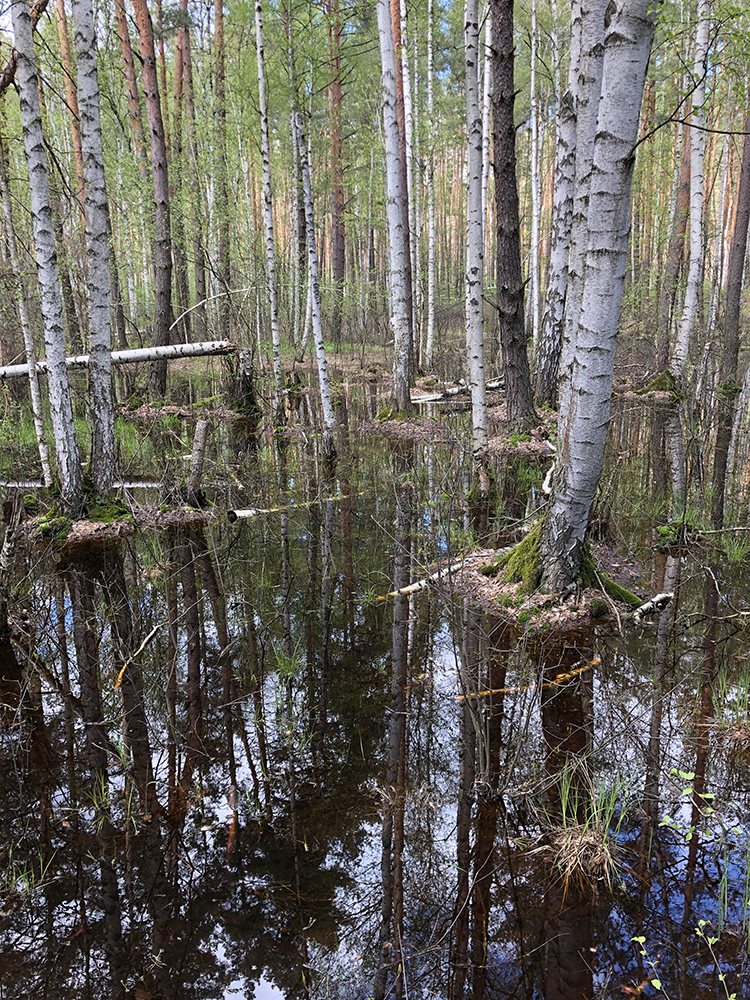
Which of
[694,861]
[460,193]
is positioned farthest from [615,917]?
[460,193]

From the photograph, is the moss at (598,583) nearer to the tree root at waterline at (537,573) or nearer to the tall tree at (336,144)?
Result: the tree root at waterline at (537,573)

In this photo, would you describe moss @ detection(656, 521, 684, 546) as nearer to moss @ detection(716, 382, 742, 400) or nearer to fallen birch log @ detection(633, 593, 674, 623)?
fallen birch log @ detection(633, 593, 674, 623)

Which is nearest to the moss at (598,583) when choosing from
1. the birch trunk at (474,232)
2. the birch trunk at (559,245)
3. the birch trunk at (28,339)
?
the birch trunk at (474,232)

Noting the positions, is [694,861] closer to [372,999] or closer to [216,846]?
[372,999]

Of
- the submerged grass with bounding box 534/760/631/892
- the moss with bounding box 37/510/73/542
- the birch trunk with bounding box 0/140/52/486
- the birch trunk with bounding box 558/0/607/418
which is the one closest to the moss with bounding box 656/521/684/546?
the birch trunk with bounding box 558/0/607/418

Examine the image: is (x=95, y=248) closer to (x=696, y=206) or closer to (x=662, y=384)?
(x=696, y=206)

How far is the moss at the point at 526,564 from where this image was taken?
4.90 meters

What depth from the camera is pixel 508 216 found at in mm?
9289

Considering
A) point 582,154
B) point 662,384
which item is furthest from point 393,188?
point 662,384

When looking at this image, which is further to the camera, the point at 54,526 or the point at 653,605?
the point at 54,526

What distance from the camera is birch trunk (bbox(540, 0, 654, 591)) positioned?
12.3 ft

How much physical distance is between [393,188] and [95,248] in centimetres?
461

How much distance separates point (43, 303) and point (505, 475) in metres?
5.62

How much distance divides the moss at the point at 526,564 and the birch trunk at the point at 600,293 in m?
0.08
